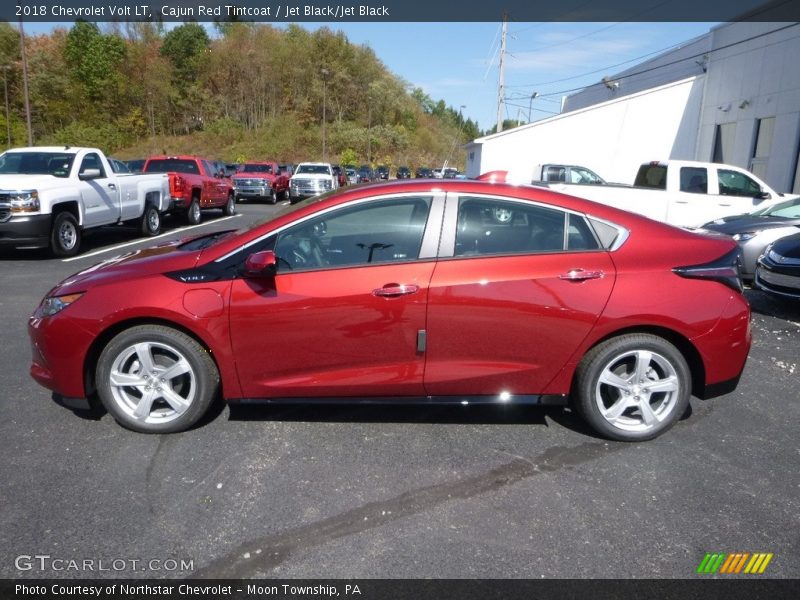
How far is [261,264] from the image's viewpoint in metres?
3.44

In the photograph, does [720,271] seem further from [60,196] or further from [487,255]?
[60,196]

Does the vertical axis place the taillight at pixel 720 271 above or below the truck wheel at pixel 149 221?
above

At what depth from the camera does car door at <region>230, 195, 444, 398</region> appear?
3518 mm

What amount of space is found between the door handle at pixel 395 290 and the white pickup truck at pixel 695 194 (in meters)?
9.42

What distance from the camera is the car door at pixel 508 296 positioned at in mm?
3551

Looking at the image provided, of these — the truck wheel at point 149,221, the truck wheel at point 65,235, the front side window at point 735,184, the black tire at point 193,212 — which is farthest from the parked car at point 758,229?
the black tire at point 193,212

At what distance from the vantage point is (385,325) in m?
3.53

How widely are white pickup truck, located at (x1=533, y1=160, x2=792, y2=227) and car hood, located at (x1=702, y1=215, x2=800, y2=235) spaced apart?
201cm

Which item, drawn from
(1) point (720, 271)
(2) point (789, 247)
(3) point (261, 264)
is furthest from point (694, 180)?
(3) point (261, 264)

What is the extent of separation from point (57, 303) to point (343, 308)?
183 centimetres

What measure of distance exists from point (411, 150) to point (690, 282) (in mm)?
70194

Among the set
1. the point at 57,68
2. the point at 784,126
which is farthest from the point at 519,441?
the point at 57,68

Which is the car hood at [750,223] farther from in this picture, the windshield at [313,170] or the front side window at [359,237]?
the windshield at [313,170]

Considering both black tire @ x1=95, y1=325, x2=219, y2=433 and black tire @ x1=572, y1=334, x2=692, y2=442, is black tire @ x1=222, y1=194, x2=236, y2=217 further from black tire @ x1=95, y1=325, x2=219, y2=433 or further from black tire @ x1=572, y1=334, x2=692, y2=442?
black tire @ x1=572, y1=334, x2=692, y2=442
